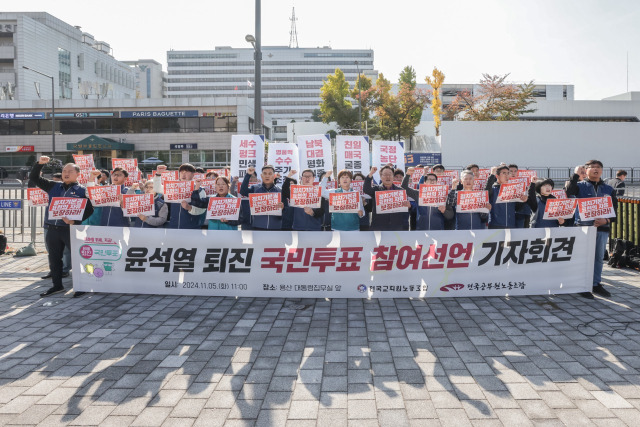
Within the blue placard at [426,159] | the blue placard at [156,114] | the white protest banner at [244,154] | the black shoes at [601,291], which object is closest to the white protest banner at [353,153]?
the white protest banner at [244,154]

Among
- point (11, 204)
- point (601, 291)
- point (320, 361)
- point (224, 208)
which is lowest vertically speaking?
point (320, 361)

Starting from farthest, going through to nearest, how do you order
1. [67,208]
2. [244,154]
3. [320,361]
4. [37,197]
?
[244,154] < [37,197] < [67,208] < [320,361]

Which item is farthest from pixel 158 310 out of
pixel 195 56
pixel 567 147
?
pixel 195 56

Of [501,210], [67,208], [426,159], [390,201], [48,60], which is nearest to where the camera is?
[67,208]

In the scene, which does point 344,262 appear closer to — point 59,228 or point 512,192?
point 512,192

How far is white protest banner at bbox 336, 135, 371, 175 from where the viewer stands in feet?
35.9

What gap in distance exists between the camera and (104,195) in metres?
7.95

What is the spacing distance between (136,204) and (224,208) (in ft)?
4.99

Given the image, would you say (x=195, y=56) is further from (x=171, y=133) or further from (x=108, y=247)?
(x=108, y=247)

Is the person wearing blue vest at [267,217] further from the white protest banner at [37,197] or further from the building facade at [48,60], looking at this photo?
the building facade at [48,60]

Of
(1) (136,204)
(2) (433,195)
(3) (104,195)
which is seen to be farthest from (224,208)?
(2) (433,195)

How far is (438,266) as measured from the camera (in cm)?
715

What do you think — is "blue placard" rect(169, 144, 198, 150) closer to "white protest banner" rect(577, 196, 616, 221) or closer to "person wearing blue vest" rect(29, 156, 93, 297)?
"person wearing blue vest" rect(29, 156, 93, 297)

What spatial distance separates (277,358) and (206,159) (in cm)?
4645
